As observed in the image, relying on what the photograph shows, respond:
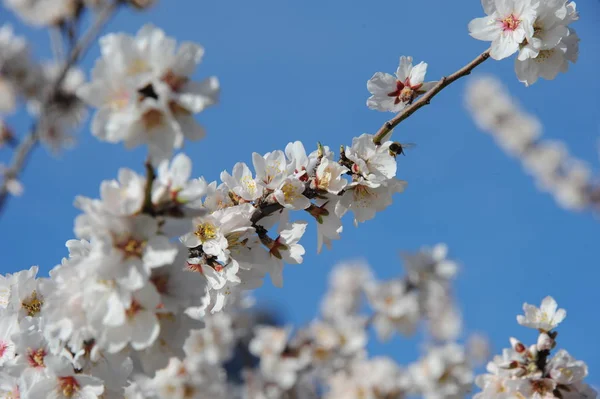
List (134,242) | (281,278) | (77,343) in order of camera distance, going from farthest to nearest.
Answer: (281,278) → (77,343) → (134,242)

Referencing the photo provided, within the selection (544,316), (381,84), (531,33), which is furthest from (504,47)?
(544,316)

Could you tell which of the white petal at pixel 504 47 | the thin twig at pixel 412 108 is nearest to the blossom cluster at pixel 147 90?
the thin twig at pixel 412 108

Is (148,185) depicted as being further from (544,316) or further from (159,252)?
(544,316)

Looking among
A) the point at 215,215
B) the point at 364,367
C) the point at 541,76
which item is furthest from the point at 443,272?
the point at 215,215

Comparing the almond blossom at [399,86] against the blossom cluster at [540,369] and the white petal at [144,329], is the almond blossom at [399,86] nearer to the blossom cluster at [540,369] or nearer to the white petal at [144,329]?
the blossom cluster at [540,369]

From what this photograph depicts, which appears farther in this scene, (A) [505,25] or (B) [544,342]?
(B) [544,342]

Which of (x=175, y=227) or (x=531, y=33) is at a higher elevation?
(x=531, y=33)

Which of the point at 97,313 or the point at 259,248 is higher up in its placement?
the point at 259,248

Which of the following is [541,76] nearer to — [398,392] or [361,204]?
[361,204]
